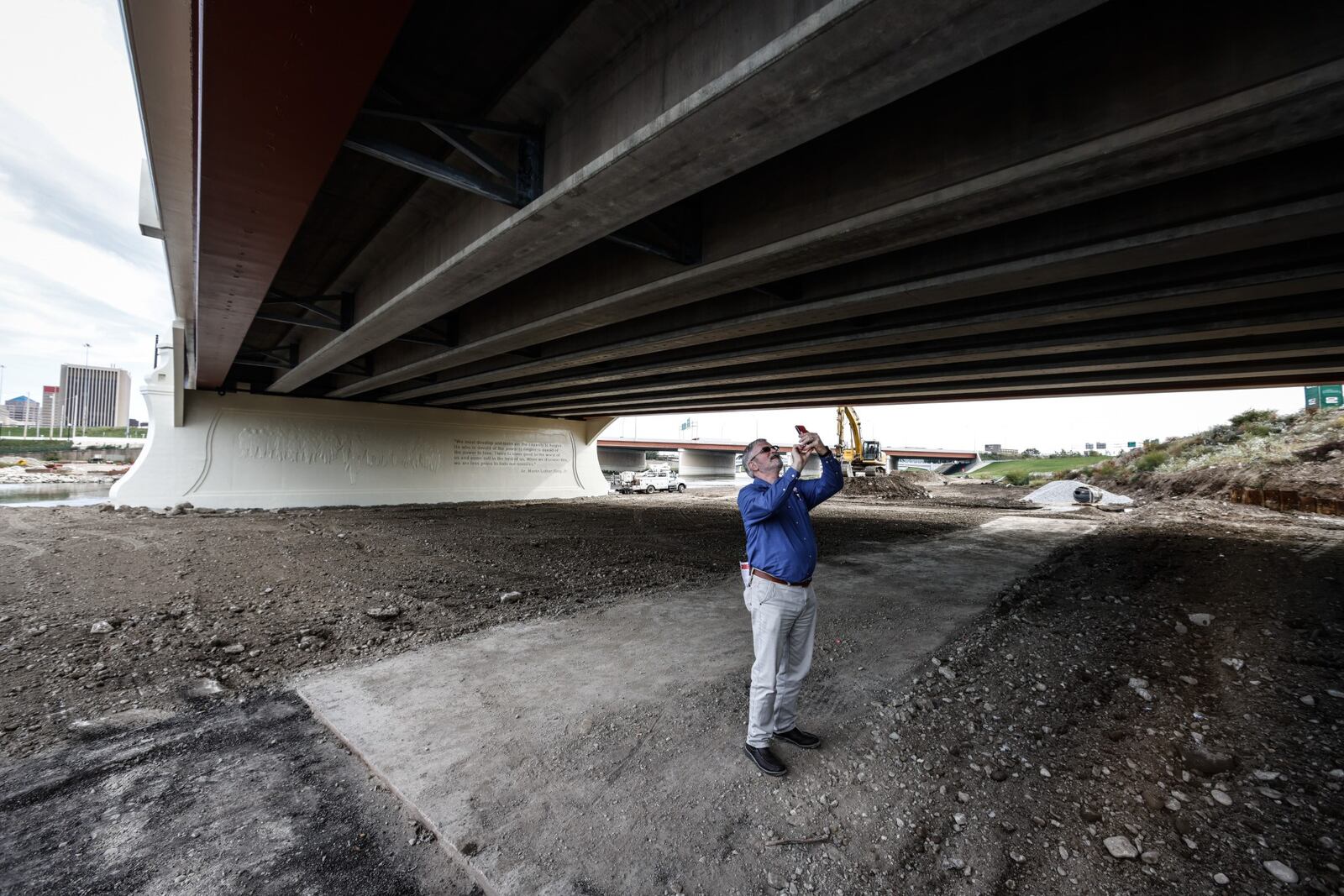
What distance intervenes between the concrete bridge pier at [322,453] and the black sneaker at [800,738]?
51.1 feet

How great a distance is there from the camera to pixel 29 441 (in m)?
61.1

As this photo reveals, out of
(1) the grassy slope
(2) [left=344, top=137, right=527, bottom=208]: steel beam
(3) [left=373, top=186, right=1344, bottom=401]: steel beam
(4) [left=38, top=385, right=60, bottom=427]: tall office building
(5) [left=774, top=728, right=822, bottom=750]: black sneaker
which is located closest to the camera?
(5) [left=774, top=728, right=822, bottom=750]: black sneaker

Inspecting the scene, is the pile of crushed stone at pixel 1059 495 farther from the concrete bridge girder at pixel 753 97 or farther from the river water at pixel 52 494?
the river water at pixel 52 494

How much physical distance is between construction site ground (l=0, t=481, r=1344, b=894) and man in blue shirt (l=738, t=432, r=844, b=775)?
24 cm

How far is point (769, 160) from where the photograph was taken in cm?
527

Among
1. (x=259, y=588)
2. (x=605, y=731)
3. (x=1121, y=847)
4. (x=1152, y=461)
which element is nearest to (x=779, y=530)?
(x=605, y=731)

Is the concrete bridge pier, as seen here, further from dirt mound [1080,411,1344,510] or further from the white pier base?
dirt mound [1080,411,1344,510]

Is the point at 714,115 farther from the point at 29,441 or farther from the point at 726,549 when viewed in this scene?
the point at 29,441

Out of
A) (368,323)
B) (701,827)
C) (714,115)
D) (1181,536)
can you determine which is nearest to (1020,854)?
(701,827)

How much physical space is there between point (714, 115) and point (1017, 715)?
4301 millimetres

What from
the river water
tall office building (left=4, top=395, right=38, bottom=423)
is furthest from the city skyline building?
the river water

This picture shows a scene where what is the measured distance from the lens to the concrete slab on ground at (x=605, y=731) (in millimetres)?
2268

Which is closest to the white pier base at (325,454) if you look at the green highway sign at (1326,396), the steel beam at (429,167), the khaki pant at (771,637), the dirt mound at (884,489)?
the steel beam at (429,167)

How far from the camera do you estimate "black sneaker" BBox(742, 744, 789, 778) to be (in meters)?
2.79
